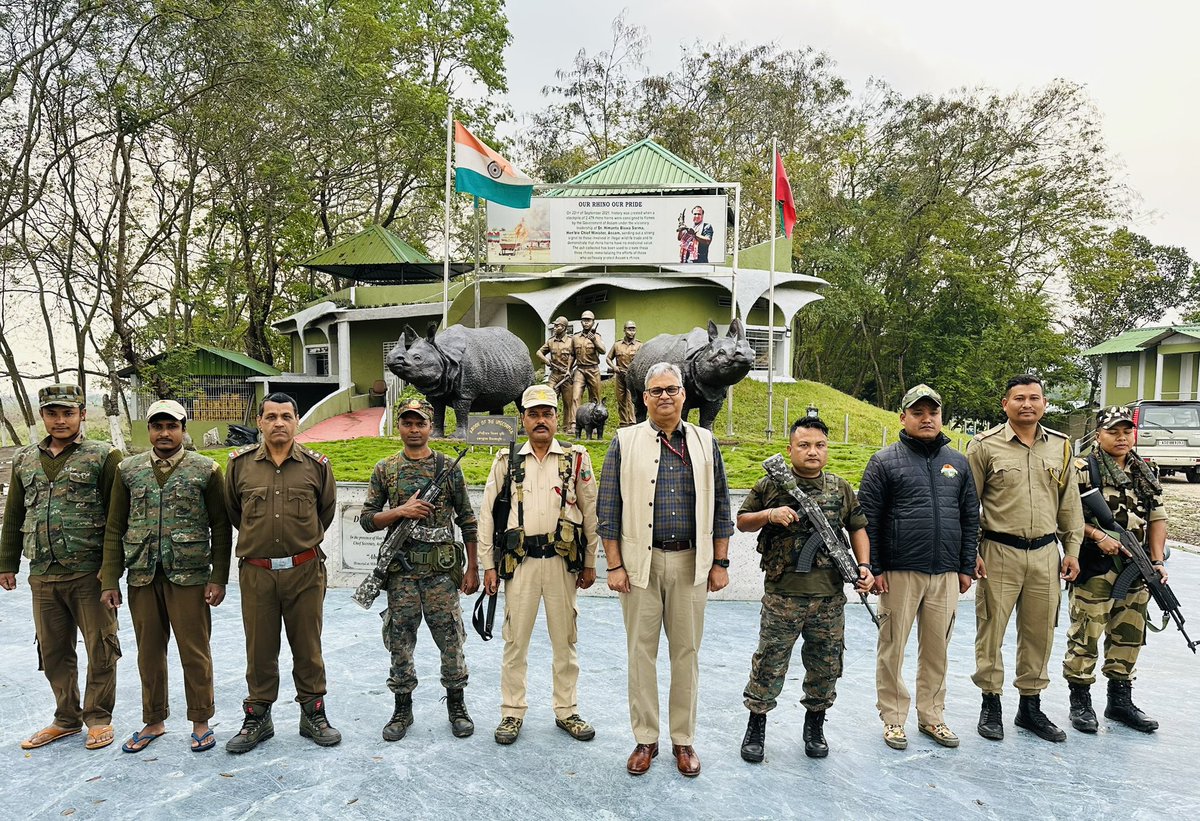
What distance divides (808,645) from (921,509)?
39.2 inches

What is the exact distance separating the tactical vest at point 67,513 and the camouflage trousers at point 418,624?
67.3 inches

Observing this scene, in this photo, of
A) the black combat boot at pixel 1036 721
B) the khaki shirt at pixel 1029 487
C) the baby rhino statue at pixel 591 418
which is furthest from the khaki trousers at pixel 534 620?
the baby rhino statue at pixel 591 418

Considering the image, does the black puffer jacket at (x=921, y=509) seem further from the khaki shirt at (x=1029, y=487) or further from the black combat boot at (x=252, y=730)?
the black combat boot at (x=252, y=730)

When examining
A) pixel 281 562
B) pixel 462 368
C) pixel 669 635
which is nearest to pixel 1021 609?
pixel 669 635

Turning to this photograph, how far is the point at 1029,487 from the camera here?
13.8 feet

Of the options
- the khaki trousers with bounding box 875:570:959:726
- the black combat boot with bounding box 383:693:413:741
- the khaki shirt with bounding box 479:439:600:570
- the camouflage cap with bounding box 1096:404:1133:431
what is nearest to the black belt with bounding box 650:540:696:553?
the khaki shirt with bounding box 479:439:600:570

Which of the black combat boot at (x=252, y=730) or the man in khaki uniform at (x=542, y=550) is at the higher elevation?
the man in khaki uniform at (x=542, y=550)

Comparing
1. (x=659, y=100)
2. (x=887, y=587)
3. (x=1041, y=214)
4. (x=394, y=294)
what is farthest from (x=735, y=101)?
(x=887, y=587)

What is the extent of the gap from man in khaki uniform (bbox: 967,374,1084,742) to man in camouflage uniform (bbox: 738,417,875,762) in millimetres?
931

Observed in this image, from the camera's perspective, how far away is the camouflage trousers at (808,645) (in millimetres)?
3893

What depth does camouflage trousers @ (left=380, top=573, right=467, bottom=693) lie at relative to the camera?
4.13 metres

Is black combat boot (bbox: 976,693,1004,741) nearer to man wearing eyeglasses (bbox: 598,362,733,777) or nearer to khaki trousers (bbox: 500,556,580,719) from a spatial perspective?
man wearing eyeglasses (bbox: 598,362,733,777)

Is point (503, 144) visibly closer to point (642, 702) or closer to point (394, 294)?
point (394, 294)

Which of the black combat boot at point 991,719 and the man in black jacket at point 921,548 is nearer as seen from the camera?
the man in black jacket at point 921,548
